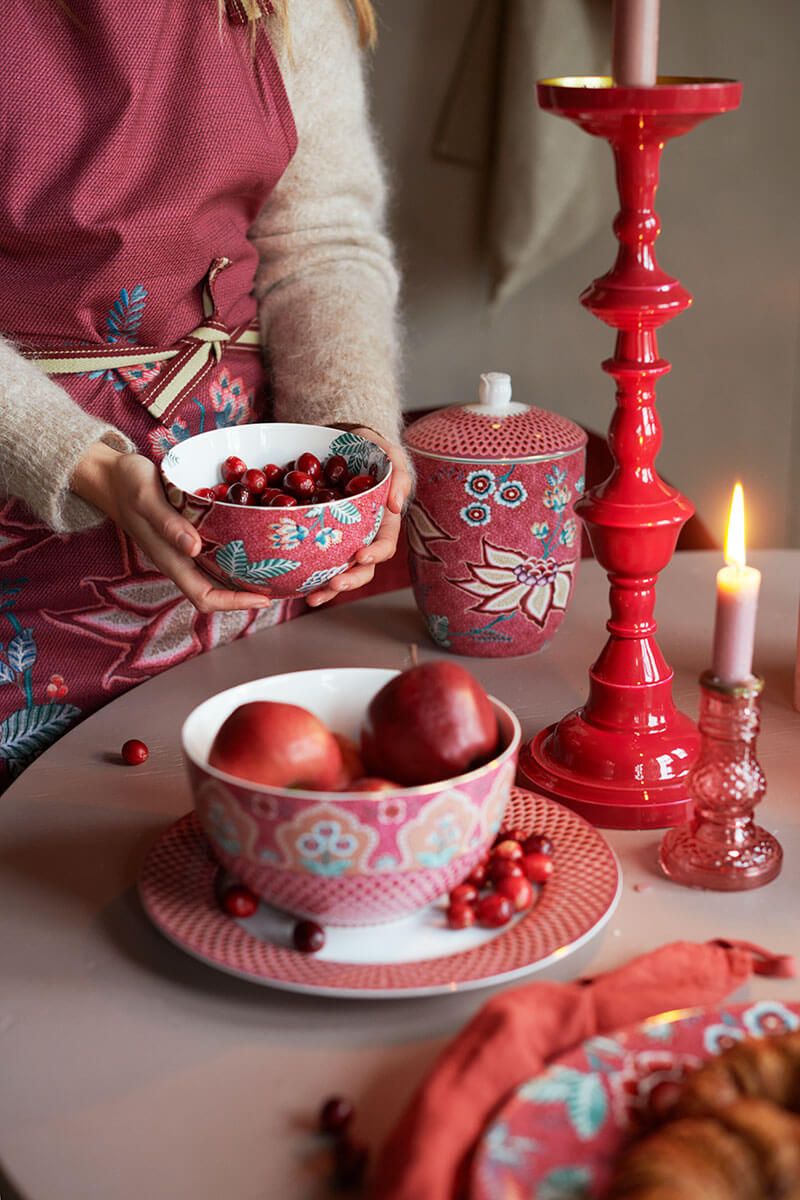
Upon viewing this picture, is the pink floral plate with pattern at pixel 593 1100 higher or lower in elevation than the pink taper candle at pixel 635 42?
lower

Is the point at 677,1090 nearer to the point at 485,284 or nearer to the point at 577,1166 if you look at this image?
the point at 577,1166

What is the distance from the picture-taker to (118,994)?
1.98 ft

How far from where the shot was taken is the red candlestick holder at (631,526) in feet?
2.28

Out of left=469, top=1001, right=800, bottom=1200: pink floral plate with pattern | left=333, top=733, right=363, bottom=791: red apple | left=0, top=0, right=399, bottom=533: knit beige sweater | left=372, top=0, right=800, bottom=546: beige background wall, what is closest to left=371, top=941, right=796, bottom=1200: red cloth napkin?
left=469, top=1001, right=800, bottom=1200: pink floral plate with pattern

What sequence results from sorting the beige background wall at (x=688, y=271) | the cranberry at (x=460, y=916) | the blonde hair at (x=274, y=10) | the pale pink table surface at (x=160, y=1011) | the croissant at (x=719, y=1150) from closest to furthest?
the croissant at (x=719, y=1150)
the pale pink table surface at (x=160, y=1011)
the cranberry at (x=460, y=916)
the blonde hair at (x=274, y=10)
the beige background wall at (x=688, y=271)

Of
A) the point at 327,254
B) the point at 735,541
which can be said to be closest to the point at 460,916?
the point at 735,541

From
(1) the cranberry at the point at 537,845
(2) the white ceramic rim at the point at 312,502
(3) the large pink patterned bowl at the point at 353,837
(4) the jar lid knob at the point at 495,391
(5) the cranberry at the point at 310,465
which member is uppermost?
(4) the jar lid knob at the point at 495,391

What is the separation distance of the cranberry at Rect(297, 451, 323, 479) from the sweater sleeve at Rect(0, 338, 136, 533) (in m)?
0.13

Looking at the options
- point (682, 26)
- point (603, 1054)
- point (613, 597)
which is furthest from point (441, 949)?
point (682, 26)

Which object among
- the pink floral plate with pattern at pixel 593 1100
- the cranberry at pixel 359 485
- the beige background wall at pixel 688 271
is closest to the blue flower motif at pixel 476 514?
the cranberry at pixel 359 485

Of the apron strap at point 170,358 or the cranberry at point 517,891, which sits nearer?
the cranberry at point 517,891

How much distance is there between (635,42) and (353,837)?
0.43 meters

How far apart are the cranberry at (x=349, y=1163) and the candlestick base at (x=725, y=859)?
269 millimetres

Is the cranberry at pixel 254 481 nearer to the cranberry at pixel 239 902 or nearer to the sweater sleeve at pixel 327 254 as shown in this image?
the sweater sleeve at pixel 327 254
